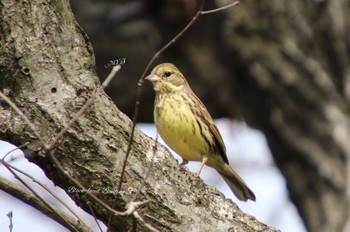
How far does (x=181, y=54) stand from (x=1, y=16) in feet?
18.0

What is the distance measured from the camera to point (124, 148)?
462 cm

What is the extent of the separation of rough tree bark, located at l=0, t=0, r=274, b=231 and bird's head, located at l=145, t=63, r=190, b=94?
2419 millimetres

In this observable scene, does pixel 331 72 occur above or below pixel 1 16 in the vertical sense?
below

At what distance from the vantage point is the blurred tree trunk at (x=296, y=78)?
9.08 m

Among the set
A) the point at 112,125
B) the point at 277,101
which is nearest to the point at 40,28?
the point at 112,125

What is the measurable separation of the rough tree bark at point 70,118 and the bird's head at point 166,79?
242 cm

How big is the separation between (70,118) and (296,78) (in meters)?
4.93

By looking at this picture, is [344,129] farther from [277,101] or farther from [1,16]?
[1,16]

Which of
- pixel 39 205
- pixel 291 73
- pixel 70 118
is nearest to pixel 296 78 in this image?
pixel 291 73

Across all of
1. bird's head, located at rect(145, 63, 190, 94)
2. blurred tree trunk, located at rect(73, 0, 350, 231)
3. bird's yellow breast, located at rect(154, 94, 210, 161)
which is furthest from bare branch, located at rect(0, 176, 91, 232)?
blurred tree trunk, located at rect(73, 0, 350, 231)

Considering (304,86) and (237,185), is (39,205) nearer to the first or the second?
(237,185)

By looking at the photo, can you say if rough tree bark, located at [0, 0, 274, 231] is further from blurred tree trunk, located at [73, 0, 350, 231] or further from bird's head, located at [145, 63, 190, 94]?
blurred tree trunk, located at [73, 0, 350, 231]

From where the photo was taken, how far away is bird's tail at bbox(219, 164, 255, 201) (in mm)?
7205

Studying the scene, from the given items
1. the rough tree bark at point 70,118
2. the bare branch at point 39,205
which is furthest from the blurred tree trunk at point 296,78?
the bare branch at point 39,205
